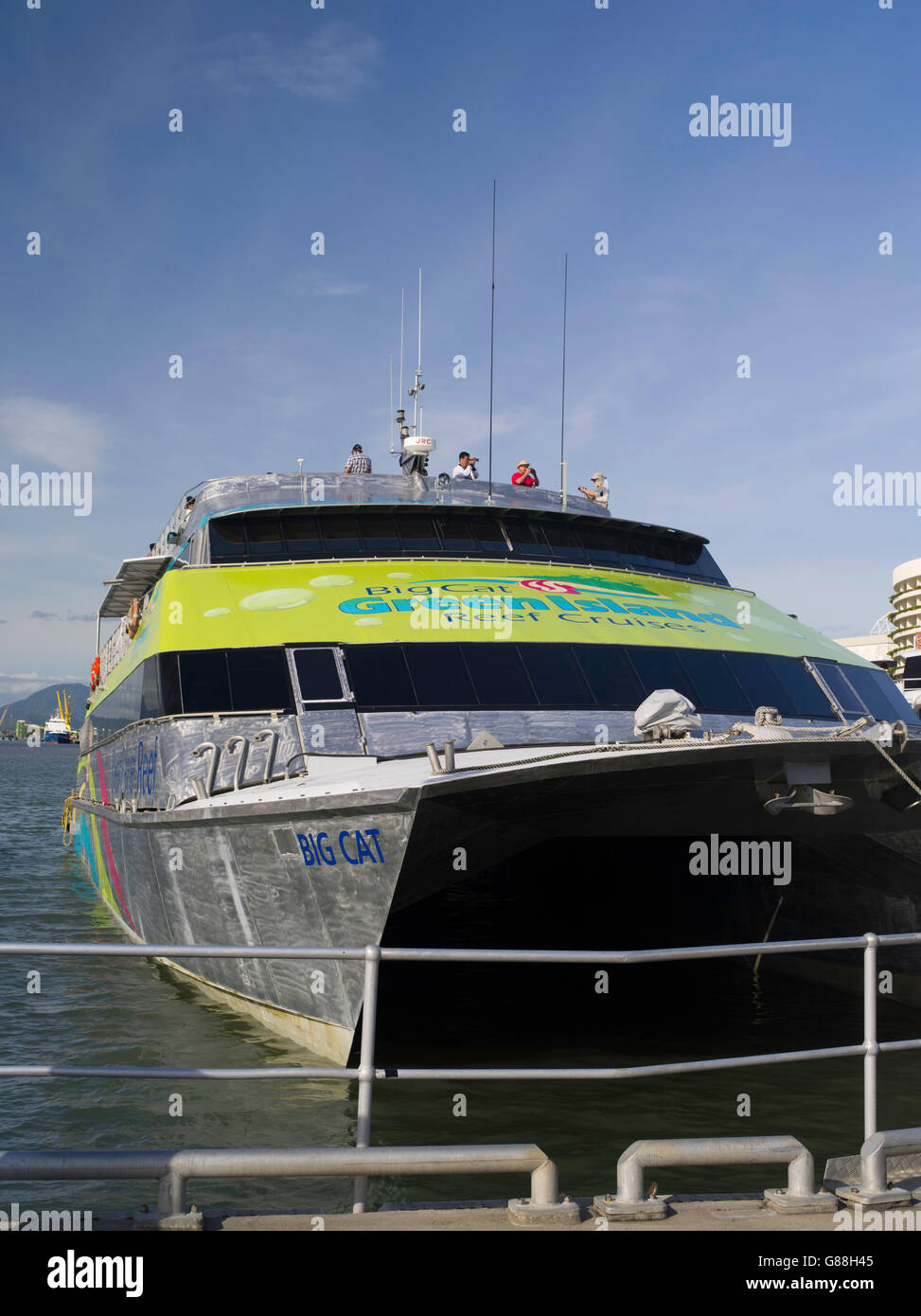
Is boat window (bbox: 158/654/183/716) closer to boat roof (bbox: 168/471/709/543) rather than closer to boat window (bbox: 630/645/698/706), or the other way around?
boat roof (bbox: 168/471/709/543)

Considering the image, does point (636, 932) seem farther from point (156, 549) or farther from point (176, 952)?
point (156, 549)

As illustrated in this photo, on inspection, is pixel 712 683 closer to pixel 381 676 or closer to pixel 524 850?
pixel 524 850

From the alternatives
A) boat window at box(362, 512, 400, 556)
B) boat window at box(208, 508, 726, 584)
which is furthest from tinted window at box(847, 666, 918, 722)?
boat window at box(362, 512, 400, 556)

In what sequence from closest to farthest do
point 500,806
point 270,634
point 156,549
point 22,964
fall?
point 500,806 < point 270,634 < point 22,964 < point 156,549

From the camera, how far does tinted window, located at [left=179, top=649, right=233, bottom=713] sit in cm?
948


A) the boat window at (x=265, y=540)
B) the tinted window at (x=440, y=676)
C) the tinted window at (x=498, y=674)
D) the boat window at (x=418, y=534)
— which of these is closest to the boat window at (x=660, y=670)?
the tinted window at (x=498, y=674)

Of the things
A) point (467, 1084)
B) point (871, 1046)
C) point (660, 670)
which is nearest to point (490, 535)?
point (660, 670)

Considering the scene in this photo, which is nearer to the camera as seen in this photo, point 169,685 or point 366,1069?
point 366,1069

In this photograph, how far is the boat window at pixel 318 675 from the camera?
9289mm

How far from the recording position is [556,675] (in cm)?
981

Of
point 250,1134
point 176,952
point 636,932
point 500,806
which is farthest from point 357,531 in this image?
point 176,952

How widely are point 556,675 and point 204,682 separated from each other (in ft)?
10.0
